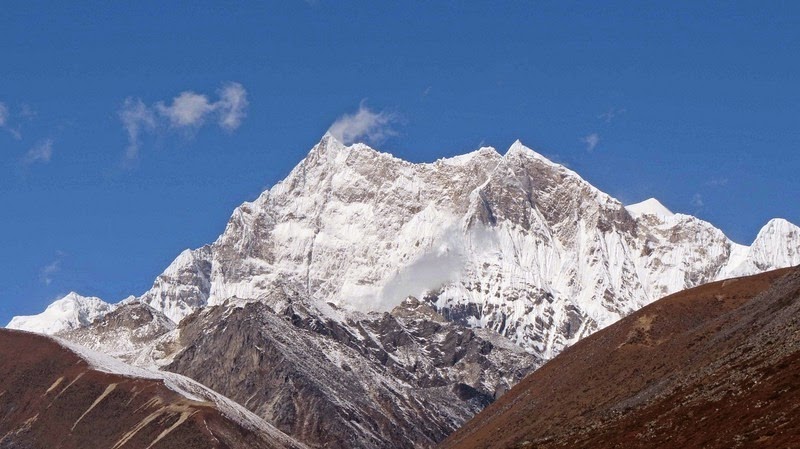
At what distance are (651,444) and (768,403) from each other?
13835 millimetres

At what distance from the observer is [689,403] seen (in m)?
160

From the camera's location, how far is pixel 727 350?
186m

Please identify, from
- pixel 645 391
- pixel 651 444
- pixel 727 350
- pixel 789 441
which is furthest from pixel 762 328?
pixel 789 441

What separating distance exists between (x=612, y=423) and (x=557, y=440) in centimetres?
832

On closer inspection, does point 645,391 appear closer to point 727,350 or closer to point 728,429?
point 727,350

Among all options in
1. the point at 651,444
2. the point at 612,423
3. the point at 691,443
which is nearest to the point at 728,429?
the point at 691,443

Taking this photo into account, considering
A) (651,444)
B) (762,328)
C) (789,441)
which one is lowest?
(789,441)

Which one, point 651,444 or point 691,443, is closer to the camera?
point 691,443

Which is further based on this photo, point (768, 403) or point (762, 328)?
point (762, 328)

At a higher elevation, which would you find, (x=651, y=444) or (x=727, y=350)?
(x=727, y=350)

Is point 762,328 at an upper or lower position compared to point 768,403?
upper

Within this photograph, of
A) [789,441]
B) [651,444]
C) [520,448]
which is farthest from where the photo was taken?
[520,448]

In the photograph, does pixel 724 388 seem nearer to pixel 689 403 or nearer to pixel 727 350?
pixel 689 403

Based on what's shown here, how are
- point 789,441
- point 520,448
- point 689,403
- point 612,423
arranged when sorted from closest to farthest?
point 789,441
point 689,403
point 612,423
point 520,448
